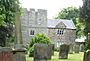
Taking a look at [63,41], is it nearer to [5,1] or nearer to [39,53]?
[5,1]

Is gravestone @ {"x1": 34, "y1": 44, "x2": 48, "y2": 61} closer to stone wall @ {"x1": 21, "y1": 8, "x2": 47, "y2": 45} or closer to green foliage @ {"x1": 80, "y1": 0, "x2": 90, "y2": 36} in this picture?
green foliage @ {"x1": 80, "y1": 0, "x2": 90, "y2": 36}

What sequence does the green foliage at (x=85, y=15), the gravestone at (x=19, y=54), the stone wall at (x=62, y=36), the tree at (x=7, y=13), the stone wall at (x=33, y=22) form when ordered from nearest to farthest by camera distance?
the gravestone at (x=19, y=54), the tree at (x=7, y=13), the green foliage at (x=85, y=15), the stone wall at (x=33, y=22), the stone wall at (x=62, y=36)

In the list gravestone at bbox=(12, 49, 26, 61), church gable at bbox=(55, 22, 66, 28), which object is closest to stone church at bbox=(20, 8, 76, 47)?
church gable at bbox=(55, 22, 66, 28)

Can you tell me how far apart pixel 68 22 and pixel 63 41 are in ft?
14.3

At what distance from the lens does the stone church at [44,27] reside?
6178 cm

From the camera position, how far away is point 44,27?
207ft

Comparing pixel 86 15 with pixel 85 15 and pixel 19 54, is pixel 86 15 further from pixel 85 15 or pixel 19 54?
pixel 19 54

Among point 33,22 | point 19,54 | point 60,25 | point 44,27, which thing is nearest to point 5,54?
point 19,54

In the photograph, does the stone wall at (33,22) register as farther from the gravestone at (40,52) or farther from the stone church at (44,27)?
the gravestone at (40,52)

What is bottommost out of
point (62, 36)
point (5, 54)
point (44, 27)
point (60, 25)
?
point (62, 36)

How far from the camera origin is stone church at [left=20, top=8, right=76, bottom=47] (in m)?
61.8

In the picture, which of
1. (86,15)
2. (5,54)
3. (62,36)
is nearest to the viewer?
(5,54)

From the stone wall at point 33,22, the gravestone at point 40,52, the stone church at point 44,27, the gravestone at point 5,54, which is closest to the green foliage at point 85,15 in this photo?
the gravestone at point 40,52

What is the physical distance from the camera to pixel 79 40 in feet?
230
